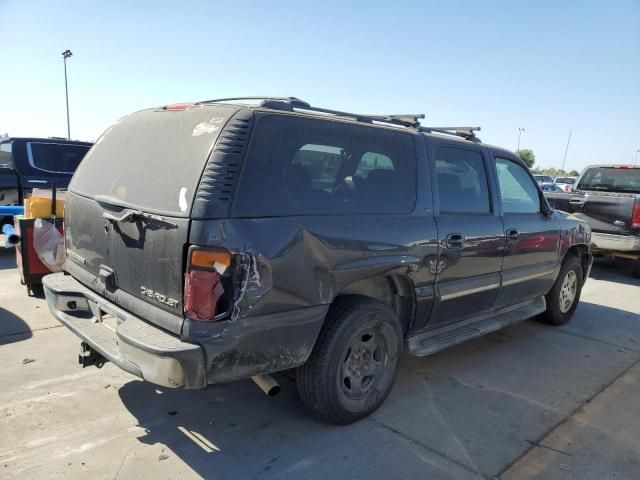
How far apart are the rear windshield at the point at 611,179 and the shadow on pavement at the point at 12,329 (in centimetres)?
964

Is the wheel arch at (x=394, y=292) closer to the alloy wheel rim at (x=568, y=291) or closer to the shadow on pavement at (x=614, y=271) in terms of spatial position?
the alloy wheel rim at (x=568, y=291)

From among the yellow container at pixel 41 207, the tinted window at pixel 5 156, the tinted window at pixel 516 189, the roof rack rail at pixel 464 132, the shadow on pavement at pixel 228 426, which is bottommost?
the shadow on pavement at pixel 228 426

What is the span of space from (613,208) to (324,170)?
23.1 feet

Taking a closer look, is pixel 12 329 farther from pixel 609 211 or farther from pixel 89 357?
pixel 609 211

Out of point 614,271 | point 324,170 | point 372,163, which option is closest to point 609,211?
point 614,271

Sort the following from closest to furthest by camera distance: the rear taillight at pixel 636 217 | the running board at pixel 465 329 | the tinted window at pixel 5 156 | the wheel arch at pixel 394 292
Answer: the wheel arch at pixel 394 292 < the running board at pixel 465 329 < the rear taillight at pixel 636 217 < the tinted window at pixel 5 156

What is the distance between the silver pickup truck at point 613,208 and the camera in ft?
26.0

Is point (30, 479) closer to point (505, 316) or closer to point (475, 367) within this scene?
point (475, 367)

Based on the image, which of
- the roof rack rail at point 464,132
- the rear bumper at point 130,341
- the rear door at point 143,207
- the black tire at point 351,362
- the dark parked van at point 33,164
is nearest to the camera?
the rear bumper at point 130,341

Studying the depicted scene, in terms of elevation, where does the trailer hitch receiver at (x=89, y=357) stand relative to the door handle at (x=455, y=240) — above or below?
below

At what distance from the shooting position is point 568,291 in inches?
223

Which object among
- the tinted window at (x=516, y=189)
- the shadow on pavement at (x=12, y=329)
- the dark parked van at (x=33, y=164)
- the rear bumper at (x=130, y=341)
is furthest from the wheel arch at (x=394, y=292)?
the dark parked van at (x=33, y=164)

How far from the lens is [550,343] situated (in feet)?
16.6

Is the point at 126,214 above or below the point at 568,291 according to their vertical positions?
above
